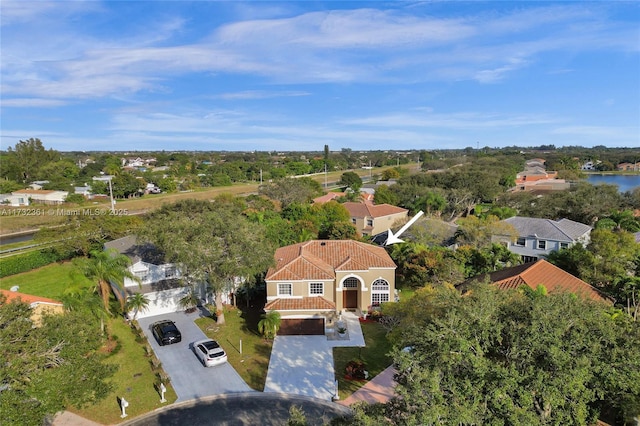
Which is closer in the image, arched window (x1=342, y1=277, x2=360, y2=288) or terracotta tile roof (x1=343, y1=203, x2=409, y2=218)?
arched window (x1=342, y1=277, x2=360, y2=288)

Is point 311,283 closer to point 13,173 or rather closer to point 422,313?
point 422,313

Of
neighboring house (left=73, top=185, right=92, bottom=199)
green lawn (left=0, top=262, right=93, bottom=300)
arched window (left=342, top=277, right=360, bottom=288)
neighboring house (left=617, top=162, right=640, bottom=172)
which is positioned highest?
neighboring house (left=617, top=162, right=640, bottom=172)

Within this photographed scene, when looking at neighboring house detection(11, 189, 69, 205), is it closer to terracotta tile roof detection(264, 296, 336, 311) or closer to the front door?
terracotta tile roof detection(264, 296, 336, 311)

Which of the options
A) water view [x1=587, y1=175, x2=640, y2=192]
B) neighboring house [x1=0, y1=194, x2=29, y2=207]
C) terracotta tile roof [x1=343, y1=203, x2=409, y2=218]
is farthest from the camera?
water view [x1=587, y1=175, x2=640, y2=192]

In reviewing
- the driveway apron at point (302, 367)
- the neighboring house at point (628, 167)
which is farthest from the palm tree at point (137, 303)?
the neighboring house at point (628, 167)

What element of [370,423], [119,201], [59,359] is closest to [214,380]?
[59,359]

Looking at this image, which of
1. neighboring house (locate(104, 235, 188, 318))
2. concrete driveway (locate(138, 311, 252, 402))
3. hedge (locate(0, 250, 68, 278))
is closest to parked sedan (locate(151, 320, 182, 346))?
concrete driveway (locate(138, 311, 252, 402))
